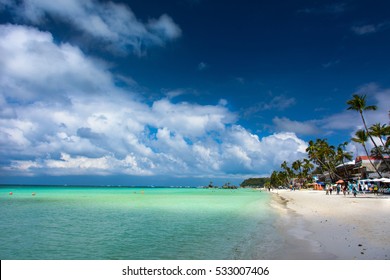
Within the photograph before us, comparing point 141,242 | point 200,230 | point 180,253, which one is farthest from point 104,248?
point 200,230

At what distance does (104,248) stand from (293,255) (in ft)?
23.8

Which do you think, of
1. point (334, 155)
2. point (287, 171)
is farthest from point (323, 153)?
point (287, 171)

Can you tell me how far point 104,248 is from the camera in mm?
11961

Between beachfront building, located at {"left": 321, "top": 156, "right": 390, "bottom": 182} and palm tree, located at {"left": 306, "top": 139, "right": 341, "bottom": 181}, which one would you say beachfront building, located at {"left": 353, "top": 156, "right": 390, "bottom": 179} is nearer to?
beachfront building, located at {"left": 321, "top": 156, "right": 390, "bottom": 182}

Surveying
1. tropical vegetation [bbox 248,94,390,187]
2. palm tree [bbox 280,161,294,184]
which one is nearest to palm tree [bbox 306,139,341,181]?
tropical vegetation [bbox 248,94,390,187]

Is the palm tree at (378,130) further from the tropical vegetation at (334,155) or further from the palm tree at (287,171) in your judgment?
the palm tree at (287,171)

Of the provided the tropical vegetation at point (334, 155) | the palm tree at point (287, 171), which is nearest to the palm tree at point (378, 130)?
the tropical vegetation at point (334, 155)

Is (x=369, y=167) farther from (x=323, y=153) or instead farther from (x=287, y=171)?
(x=287, y=171)

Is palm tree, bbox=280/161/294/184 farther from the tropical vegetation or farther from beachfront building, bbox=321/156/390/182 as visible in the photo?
beachfront building, bbox=321/156/390/182

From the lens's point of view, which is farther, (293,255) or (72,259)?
(72,259)

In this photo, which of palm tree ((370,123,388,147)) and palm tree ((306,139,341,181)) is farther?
palm tree ((306,139,341,181))

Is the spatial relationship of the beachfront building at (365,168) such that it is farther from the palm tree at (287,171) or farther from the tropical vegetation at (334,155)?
the palm tree at (287,171)

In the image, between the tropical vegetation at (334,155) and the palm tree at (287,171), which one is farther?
the palm tree at (287,171)
